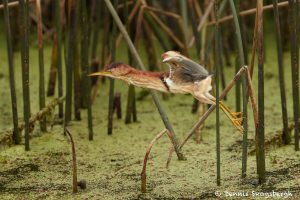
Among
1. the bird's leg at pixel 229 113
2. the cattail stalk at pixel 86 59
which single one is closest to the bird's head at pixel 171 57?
the bird's leg at pixel 229 113

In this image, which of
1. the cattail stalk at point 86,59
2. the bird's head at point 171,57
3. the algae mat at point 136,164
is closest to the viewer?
the bird's head at point 171,57

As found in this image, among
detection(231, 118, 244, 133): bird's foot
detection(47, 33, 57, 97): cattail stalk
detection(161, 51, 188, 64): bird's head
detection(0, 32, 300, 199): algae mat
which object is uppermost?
detection(161, 51, 188, 64): bird's head

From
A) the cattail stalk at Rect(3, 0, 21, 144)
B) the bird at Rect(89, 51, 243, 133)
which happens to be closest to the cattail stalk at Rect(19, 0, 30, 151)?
the cattail stalk at Rect(3, 0, 21, 144)

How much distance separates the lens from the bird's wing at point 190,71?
180 centimetres

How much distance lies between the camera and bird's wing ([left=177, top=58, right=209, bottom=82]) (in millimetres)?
1797

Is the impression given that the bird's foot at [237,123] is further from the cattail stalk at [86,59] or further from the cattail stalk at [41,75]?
the cattail stalk at [41,75]

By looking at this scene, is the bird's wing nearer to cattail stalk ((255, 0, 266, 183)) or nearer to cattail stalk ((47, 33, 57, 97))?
cattail stalk ((255, 0, 266, 183))

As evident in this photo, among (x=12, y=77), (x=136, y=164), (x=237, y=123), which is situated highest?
(x=12, y=77)

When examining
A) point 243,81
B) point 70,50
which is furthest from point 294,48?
point 70,50

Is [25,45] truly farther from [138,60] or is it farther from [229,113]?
[229,113]

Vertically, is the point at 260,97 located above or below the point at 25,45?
below

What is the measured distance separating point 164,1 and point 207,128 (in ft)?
3.53

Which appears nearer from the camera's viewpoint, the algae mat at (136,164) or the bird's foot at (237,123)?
the bird's foot at (237,123)

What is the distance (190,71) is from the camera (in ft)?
5.92
